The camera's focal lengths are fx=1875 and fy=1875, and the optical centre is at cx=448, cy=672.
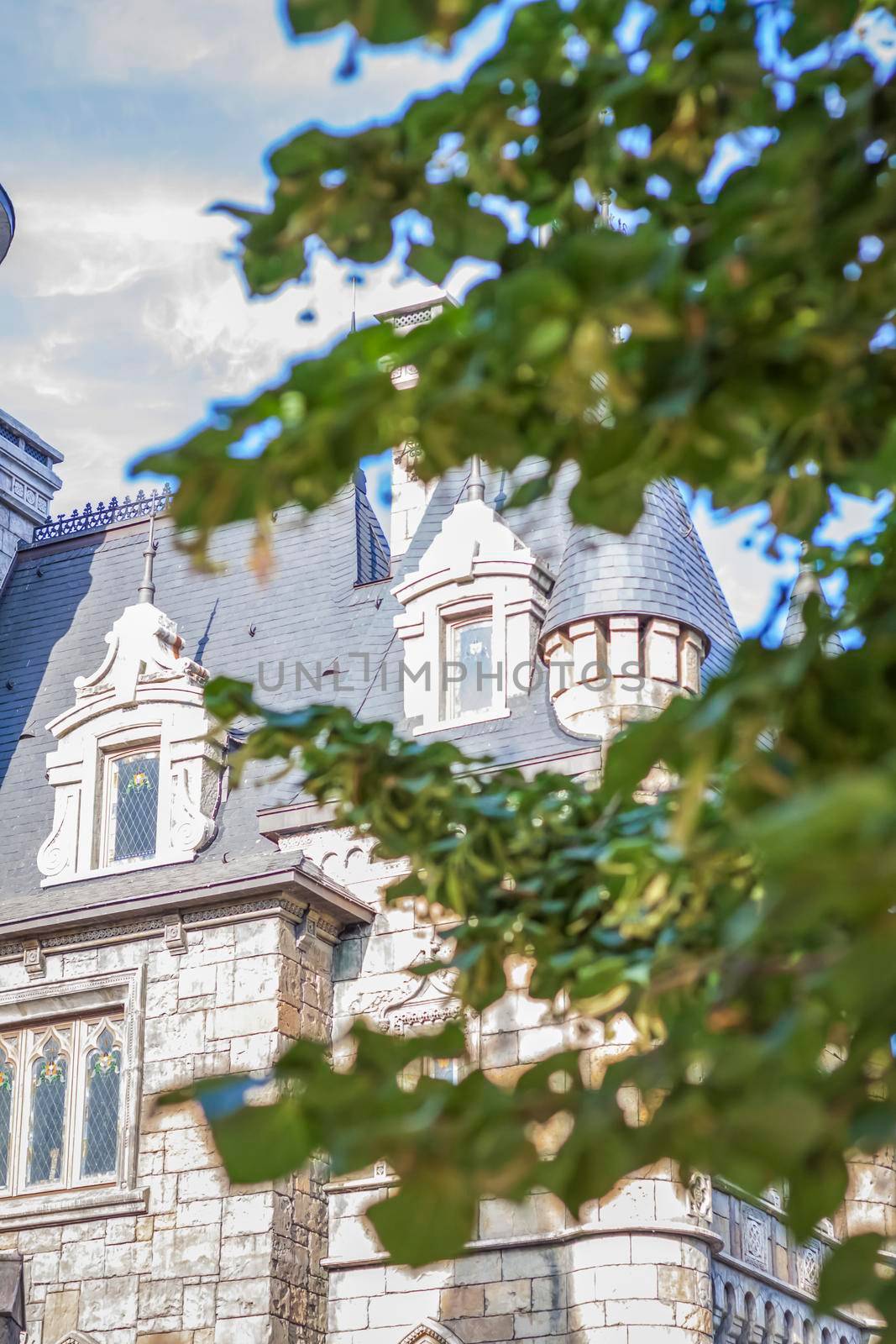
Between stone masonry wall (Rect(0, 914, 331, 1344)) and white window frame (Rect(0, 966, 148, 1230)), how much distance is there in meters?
0.09

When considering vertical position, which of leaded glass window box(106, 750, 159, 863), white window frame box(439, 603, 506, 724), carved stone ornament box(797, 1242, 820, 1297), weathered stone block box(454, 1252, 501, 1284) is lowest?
weathered stone block box(454, 1252, 501, 1284)

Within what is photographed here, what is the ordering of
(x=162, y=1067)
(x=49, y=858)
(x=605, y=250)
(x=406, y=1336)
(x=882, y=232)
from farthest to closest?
1. (x=49, y=858)
2. (x=162, y=1067)
3. (x=406, y=1336)
4. (x=882, y=232)
5. (x=605, y=250)

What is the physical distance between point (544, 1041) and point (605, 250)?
1142 cm

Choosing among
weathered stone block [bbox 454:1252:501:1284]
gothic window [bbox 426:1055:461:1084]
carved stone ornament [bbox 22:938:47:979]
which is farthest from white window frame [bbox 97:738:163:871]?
weathered stone block [bbox 454:1252:501:1284]

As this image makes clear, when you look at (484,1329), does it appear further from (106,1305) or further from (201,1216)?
(106,1305)

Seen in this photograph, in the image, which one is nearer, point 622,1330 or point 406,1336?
point 622,1330

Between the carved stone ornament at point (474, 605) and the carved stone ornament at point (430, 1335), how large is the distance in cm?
460

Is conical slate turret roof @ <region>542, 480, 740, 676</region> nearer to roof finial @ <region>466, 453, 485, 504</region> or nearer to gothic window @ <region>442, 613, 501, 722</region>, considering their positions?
gothic window @ <region>442, 613, 501, 722</region>

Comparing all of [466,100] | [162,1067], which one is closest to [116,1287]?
[162,1067]

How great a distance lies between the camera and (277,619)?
56.5ft

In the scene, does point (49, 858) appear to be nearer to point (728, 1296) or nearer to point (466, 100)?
point (728, 1296)

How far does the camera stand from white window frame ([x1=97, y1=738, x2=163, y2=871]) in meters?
15.8

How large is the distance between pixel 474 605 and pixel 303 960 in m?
3.30

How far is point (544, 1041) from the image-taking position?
44.0ft
